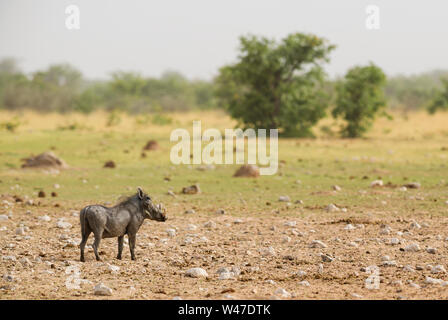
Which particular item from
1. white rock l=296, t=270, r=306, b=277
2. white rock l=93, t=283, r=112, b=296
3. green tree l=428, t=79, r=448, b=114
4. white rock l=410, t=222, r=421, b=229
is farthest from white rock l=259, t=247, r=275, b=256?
green tree l=428, t=79, r=448, b=114

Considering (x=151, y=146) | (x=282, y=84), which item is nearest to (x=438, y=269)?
(x=151, y=146)

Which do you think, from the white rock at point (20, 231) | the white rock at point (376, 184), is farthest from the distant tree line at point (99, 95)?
the white rock at point (20, 231)

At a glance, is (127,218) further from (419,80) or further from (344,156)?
(419,80)

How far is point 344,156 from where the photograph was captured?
74.3ft

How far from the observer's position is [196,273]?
23.5 feet

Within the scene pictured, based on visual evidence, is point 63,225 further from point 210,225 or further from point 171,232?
point 210,225

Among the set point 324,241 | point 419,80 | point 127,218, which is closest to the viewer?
point 127,218

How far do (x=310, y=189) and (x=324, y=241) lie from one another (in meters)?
6.19

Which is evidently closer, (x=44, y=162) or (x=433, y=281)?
(x=433, y=281)

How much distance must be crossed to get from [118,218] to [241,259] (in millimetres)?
1542

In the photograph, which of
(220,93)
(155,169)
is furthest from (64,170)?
(220,93)

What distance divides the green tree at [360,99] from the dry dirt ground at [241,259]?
18.6m

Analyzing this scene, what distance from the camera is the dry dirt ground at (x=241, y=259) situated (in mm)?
6559
